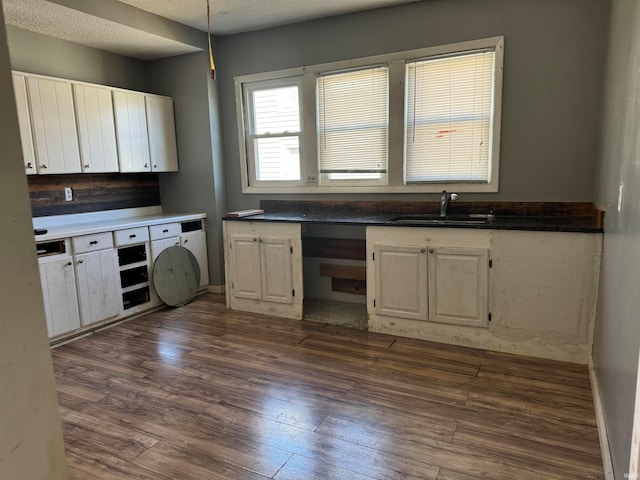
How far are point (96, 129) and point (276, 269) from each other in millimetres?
2135

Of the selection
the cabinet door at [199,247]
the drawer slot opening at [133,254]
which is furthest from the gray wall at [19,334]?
the cabinet door at [199,247]

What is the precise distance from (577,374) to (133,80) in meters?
4.90

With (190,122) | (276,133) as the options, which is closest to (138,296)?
(190,122)

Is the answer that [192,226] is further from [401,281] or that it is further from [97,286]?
[401,281]

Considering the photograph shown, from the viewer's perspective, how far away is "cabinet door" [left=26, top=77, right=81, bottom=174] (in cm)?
352

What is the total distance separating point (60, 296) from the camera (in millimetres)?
3398

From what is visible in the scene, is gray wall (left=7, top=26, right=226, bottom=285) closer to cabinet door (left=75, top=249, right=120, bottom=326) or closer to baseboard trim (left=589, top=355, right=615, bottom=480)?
cabinet door (left=75, top=249, right=120, bottom=326)

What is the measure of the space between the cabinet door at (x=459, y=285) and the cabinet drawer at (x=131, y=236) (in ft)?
8.66

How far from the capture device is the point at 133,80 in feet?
15.4

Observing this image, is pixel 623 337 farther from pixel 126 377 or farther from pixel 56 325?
pixel 56 325

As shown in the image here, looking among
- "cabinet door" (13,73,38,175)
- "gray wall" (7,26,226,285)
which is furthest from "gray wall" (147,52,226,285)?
"cabinet door" (13,73,38,175)

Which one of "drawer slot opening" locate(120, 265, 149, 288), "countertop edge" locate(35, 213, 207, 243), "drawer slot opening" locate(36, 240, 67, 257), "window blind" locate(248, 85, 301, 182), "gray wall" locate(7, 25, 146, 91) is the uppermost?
"gray wall" locate(7, 25, 146, 91)

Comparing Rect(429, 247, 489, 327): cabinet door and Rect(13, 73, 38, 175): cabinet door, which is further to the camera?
Rect(13, 73, 38, 175): cabinet door

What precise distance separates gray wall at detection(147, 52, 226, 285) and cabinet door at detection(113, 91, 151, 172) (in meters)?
0.41
